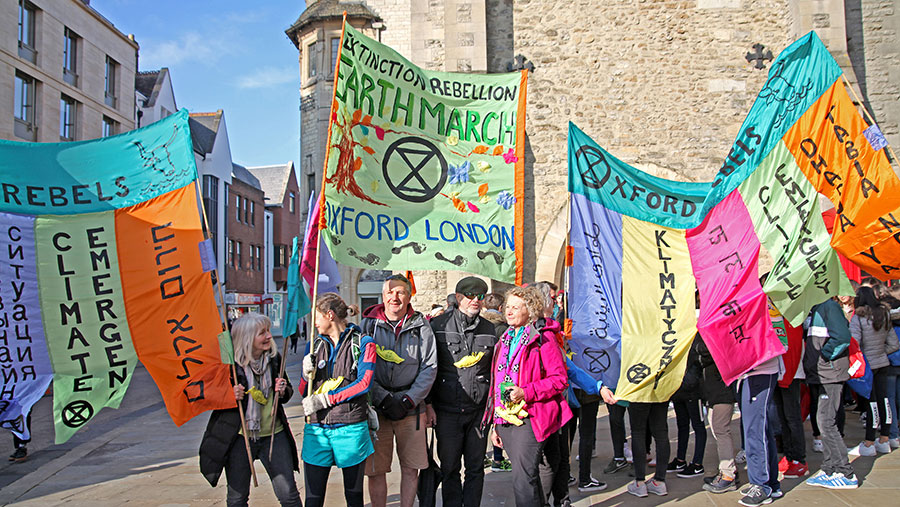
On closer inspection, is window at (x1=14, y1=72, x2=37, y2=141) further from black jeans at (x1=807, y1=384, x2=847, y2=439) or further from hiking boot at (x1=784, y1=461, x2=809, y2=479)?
hiking boot at (x1=784, y1=461, x2=809, y2=479)

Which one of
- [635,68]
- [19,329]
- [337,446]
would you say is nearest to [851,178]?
[337,446]

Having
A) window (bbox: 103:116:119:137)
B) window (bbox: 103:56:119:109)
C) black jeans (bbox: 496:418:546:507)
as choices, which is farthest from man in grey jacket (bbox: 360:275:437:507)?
window (bbox: 103:56:119:109)

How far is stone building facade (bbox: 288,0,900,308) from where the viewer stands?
→ 1279cm

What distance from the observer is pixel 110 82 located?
86.6 ft

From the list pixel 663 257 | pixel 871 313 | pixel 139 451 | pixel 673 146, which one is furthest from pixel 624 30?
pixel 139 451

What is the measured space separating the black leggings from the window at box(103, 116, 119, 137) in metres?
24.7

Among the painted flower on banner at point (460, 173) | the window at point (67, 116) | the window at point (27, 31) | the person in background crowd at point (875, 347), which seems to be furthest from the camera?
the window at point (67, 116)

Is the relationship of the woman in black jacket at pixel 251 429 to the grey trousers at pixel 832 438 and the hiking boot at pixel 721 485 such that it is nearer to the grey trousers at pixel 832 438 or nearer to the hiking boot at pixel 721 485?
the hiking boot at pixel 721 485

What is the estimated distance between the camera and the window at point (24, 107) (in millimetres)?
20594

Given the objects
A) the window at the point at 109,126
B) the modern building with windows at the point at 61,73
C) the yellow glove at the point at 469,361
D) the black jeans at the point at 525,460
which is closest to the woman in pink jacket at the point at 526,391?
the black jeans at the point at 525,460

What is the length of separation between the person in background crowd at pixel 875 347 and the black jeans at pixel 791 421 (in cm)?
99

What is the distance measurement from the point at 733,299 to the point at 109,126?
26312 mm

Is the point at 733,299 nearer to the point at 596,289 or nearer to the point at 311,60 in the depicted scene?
the point at 596,289

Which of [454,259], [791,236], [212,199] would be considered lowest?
[454,259]
